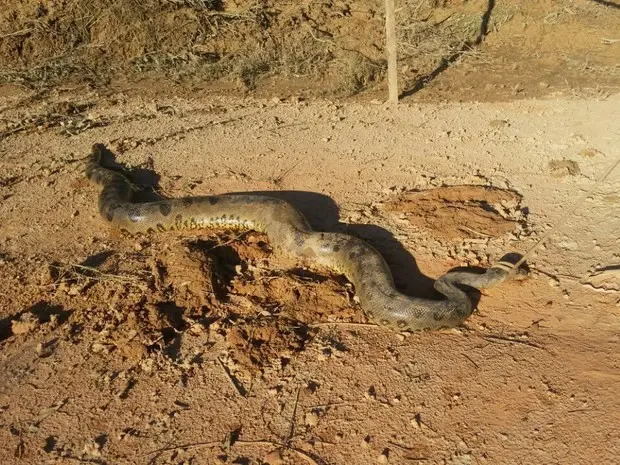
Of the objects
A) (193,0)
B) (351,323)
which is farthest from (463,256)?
(193,0)

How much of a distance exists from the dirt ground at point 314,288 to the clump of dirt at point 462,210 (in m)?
0.04

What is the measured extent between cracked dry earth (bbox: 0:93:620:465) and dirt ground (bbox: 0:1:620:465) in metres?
0.03

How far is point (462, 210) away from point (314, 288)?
2.62 m

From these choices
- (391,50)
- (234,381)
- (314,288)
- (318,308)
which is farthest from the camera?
(391,50)

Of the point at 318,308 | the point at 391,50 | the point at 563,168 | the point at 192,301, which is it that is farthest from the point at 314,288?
the point at 391,50

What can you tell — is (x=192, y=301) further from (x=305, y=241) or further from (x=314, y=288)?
(x=305, y=241)

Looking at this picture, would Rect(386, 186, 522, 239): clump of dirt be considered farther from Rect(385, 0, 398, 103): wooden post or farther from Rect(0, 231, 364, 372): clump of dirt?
Rect(385, 0, 398, 103): wooden post

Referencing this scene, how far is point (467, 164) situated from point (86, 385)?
661 cm

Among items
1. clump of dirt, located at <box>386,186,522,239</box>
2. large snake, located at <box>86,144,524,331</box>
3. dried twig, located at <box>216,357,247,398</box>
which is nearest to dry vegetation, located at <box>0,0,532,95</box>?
large snake, located at <box>86,144,524,331</box>

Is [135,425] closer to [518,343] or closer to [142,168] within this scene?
[518,343]

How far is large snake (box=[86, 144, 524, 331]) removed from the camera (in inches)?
253

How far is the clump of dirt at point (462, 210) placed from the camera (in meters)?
7.89

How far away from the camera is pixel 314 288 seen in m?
7.09

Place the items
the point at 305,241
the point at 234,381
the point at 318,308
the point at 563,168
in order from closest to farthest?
the point at 234,381 → the point at 318,308 → the point at 305,241 → the point at 563,168
